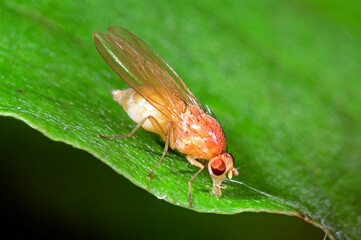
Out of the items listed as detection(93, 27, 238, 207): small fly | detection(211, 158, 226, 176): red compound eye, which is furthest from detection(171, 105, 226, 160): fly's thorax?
detection(211, 158, 226, 176): red compound eye

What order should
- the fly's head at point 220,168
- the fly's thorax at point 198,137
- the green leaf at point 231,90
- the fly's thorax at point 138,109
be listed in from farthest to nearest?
the fly's thorax at point 138,109 < the fly's thorax at point 198,137 < the fly's head at point 220,168 < the green leaf at point 231,90

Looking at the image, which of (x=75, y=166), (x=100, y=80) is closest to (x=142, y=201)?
(x=75, y=166)

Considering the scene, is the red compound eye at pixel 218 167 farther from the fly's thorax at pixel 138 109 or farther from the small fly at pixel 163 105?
the fly's thorax at pixel 138 109

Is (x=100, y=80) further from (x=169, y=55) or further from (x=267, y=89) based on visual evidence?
(x=267, y=89)

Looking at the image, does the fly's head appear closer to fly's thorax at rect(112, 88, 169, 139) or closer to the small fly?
the small fly

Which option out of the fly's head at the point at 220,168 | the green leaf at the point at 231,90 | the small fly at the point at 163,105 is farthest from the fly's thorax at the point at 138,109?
the fly's head at the point at 220,168

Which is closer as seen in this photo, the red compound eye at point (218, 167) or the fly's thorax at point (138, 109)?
the red compound eye at point (218, 167)

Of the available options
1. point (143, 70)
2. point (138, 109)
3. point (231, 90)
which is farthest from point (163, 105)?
point (231, 90)

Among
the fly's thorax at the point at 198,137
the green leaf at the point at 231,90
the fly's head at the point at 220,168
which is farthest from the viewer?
the fly's thorax at the point at 198,137
